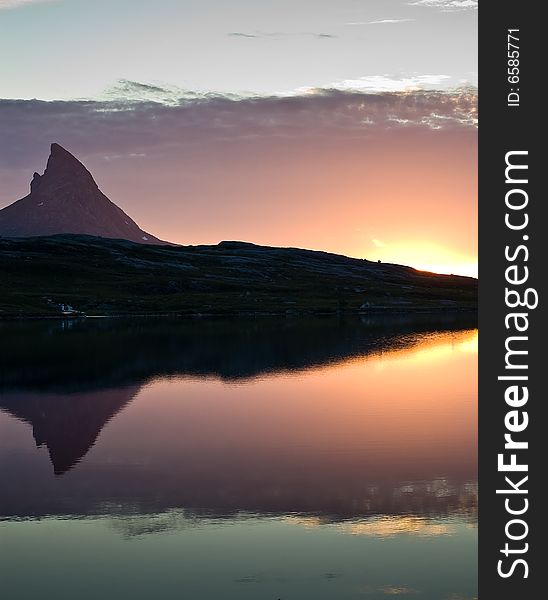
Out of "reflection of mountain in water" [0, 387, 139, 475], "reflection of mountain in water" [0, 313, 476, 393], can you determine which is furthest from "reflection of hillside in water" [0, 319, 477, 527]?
"reflection of mountain in water" [0, 313, 476, 393]

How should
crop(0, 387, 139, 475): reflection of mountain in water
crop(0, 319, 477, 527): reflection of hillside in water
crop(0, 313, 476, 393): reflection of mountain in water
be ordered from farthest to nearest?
crop(0, 313, 476, 393): reflection of mountain in water → crop(0, 387, 139, 475): reflection of mountain in water → crop(0, 319, 477, 527): reflection of hillside in water

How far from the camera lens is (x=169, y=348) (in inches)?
3890

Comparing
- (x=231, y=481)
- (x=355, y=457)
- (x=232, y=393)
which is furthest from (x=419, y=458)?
(x=232, y=393)

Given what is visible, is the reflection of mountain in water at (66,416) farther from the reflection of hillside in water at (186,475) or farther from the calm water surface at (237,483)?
the calm water surface at (237,483)

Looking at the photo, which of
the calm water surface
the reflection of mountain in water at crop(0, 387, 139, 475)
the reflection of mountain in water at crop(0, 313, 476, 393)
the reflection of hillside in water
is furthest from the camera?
the reflection of mountain in water at crop(0, 313, 476, 393)

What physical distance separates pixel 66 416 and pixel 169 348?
151ft

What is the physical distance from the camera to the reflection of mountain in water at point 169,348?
74.3m

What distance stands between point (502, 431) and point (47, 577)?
14288 millimetres

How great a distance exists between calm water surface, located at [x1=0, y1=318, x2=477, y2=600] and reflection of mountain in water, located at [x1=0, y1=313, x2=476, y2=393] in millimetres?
813

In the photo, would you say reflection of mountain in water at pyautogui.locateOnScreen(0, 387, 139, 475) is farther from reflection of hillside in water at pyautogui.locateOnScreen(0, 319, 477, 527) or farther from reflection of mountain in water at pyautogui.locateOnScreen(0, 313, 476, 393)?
reflection of mountain in water at pyautogui.locateOnScreen(0, 313, 476, 393)

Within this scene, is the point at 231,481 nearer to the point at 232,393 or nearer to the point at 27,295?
the point at 232,393

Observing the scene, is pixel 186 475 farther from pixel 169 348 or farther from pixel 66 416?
pixel 169 348

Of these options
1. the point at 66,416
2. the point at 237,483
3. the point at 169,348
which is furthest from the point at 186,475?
the point at 169,348

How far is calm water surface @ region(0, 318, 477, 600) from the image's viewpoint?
79.2 ft
